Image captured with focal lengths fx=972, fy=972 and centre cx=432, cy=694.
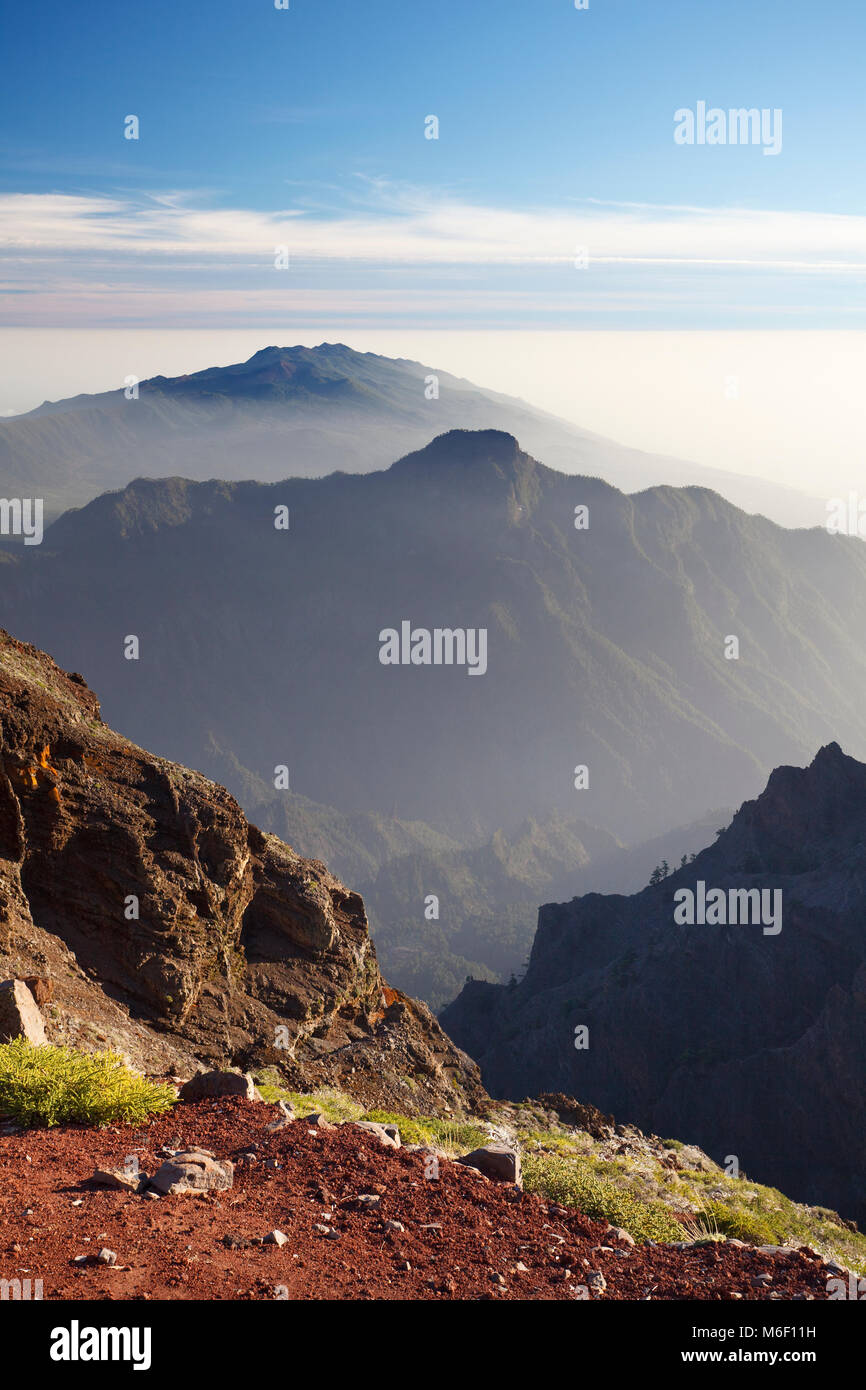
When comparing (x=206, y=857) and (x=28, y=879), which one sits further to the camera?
(x=206, y=857)

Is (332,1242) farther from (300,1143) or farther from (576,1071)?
(576,1071)

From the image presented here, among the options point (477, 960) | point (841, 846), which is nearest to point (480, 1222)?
point (841, 846)

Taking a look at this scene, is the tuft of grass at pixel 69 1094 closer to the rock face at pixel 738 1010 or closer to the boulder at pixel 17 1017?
the boulder at pixel 17 1017

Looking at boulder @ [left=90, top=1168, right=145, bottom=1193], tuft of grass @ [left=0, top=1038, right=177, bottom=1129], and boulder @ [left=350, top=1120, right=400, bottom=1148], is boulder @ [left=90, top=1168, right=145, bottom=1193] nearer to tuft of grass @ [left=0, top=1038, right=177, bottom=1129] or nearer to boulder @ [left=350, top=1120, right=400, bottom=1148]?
tuft of grass @ [left=0, top=1038, right=177, bottom=1129]

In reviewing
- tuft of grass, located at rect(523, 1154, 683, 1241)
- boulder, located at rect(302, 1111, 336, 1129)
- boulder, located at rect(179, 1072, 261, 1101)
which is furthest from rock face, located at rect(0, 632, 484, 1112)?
tuft of grass, located at rect(523, 1154, 683, 1241)

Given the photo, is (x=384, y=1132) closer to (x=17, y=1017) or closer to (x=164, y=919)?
(x=17, y=1017)

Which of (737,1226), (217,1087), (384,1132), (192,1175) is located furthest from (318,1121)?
(737,1226)
